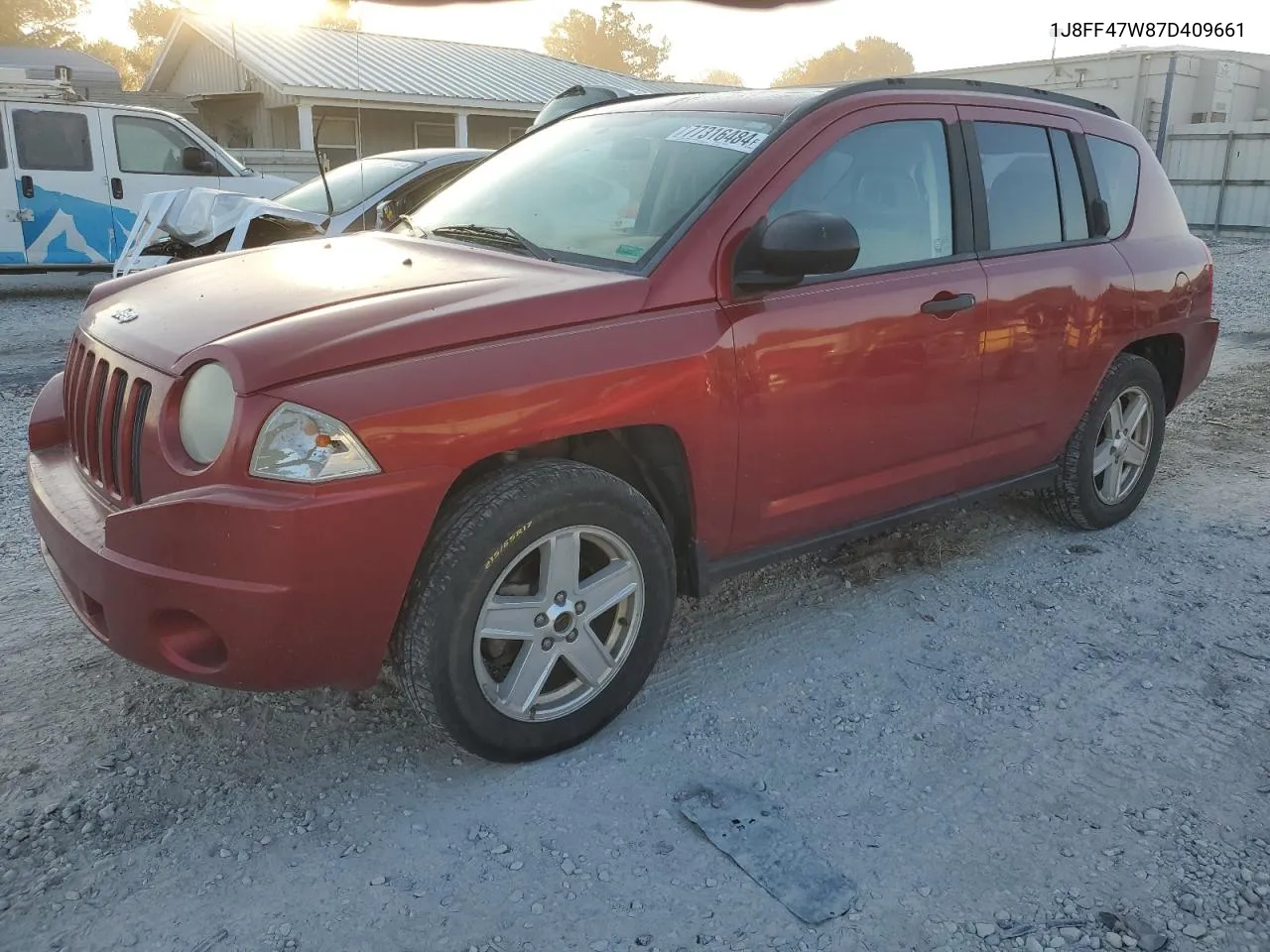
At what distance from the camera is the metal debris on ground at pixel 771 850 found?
239 centimetres

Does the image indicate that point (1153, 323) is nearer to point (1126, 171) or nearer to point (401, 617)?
point (1126, 171)

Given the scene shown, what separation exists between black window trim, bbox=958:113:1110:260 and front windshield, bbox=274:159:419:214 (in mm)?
5180

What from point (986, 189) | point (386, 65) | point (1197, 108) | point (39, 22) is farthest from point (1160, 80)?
point (39, 22)

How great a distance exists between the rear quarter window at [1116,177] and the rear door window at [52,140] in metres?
10.9

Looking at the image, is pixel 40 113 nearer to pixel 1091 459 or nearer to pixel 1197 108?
pixel 1091 459

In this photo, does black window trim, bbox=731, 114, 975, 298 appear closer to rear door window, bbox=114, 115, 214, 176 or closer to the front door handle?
the front door handle

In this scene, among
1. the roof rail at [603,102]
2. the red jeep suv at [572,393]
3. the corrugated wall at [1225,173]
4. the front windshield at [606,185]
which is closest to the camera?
the red jeep suv at [572,393]

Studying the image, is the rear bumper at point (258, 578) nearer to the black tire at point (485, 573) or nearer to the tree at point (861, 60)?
the black tire at point (485, 573)

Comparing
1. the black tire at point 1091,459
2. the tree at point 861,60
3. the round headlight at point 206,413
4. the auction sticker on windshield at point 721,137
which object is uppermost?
the tree at point 861,60

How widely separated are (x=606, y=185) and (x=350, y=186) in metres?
5.52

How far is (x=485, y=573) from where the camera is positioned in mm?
2623

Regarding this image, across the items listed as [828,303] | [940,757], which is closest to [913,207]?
[828,303]

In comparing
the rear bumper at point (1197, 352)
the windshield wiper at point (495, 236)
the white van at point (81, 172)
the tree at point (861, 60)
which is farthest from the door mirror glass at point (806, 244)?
the tree at point (861, 60)

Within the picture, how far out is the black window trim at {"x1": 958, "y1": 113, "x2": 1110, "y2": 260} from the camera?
3793 millimetres
